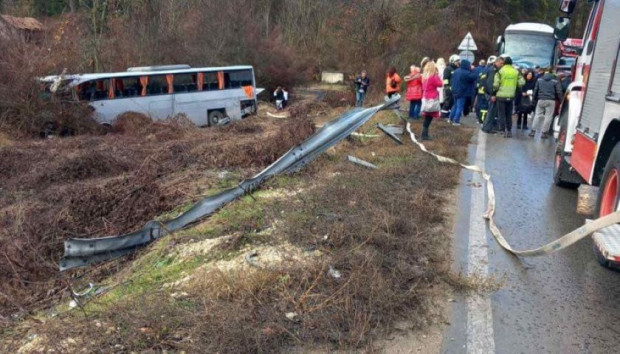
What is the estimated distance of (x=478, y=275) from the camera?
456cm

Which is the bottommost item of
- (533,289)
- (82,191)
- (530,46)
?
(82,191)

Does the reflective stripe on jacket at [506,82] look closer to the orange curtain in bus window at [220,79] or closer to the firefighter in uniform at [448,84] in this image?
the firefighter in uniform at [448,84]

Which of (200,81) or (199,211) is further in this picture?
(200,81)

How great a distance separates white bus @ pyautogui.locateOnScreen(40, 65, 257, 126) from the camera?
62.4 feet

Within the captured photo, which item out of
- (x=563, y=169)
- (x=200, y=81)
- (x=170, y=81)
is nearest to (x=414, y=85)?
(x=563, y=169)

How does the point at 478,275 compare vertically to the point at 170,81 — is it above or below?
above

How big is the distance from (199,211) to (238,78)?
66.1 ft

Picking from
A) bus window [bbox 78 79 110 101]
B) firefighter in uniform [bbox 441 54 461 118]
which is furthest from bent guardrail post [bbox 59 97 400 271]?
bus window [bbox 78 79 110 101]

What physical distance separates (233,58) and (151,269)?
31117 mm

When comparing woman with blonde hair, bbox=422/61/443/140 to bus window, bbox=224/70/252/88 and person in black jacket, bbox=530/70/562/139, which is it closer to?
person in black jacket, bbox=530/70/562/139

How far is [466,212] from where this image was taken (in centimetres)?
638

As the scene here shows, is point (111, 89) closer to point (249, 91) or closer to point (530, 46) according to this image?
point (249, 91)

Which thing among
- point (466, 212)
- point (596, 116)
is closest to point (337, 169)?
point (466, 212)

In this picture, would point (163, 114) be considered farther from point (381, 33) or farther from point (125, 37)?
point (381, 33)
